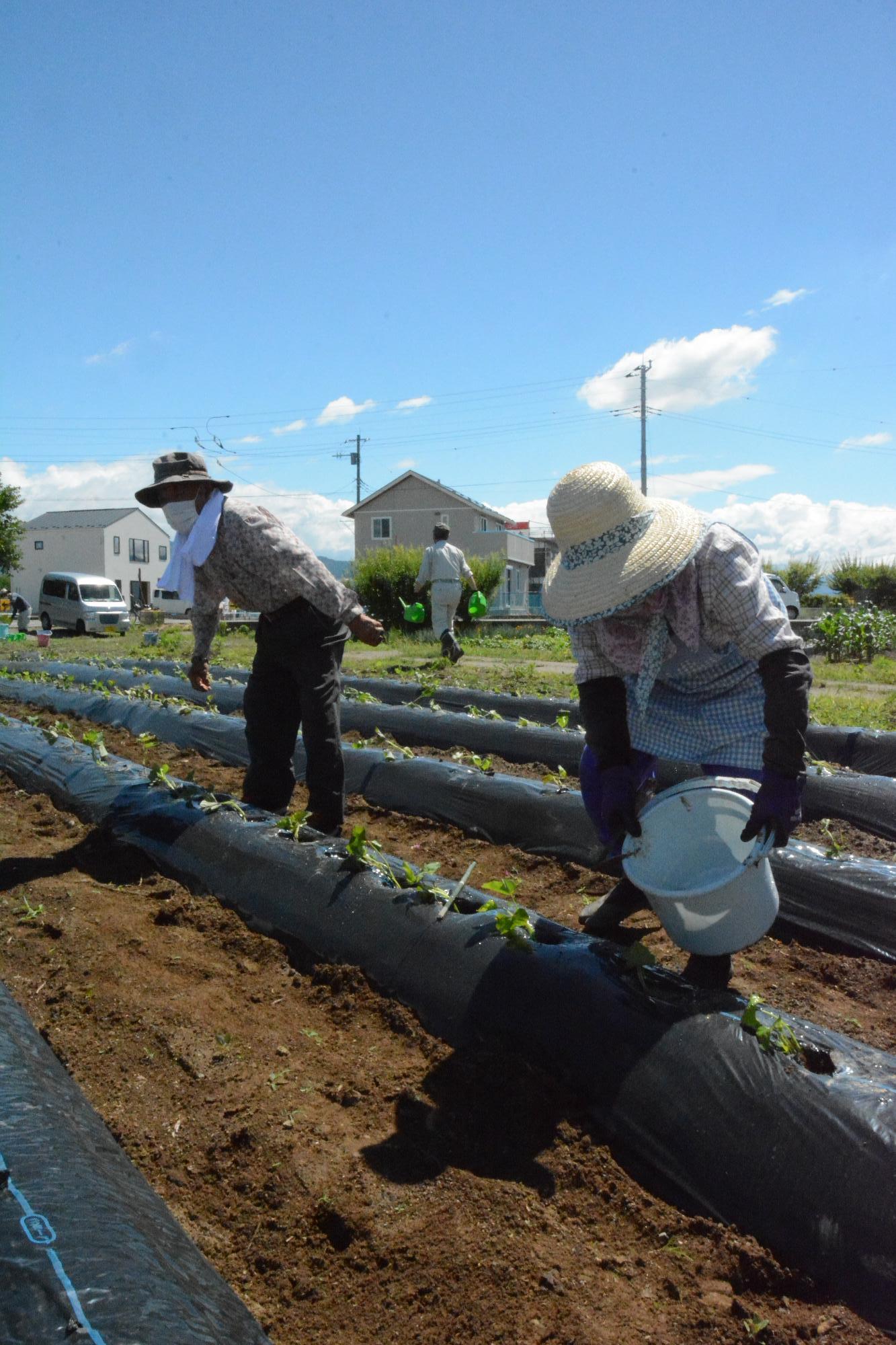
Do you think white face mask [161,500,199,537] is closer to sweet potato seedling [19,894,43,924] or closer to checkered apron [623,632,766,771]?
sweet potato seedling [19,894,43,924]

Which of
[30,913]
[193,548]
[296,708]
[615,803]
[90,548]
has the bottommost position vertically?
[30,913]

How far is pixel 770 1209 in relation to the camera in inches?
63.5

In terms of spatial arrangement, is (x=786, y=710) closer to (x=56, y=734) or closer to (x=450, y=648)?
(x=56, y=734)

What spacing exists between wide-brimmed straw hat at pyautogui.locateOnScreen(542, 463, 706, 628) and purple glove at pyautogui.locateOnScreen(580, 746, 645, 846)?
0.43 m

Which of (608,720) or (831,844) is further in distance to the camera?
(831,844)

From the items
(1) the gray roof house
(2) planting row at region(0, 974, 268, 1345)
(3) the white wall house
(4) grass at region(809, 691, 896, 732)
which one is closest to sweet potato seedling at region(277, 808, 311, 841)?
(2) planting row at region(0, 974, 268, 1345)

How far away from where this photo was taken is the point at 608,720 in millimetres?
2426

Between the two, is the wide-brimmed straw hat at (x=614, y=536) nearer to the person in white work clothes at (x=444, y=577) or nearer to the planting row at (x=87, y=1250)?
the planting row at (x=87, y=1250)

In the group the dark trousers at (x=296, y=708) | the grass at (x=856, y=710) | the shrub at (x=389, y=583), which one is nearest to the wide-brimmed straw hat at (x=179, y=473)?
the dark trousers at (x=296, y=708)

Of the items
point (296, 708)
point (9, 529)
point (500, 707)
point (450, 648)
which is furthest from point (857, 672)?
point (9, 529)

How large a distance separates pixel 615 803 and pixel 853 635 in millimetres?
11870

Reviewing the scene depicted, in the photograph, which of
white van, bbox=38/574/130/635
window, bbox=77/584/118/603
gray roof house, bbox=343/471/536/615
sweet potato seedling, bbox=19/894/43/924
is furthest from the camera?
gray roof house, bbox=343/471/536/615

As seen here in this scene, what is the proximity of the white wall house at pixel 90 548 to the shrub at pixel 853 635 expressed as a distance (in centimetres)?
4413

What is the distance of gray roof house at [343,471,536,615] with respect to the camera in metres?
42.2
